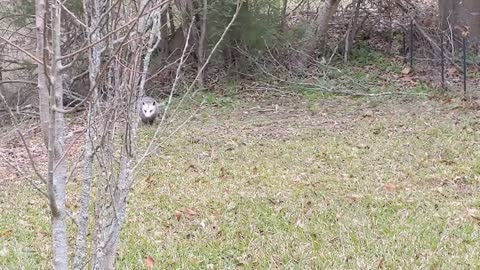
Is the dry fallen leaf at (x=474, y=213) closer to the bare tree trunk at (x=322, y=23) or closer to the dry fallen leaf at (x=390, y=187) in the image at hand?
the dry fallen leaf at (x=390, y=187)

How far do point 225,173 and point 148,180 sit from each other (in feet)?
2.13

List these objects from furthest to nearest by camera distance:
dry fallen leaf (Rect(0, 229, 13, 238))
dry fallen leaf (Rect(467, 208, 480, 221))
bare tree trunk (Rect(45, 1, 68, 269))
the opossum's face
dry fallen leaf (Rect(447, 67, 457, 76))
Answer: dry fallen leaf (Rect(447, 67, 457, 76))
the opossum's face
dry fallen leaf (Rect(0, 229, 13, 238))
dry fallen leaf (Rect(467, 208, 480, 221))
bare tree trunk (Rect(45, 1, 68, 269))

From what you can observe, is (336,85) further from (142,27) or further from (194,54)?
(142,27)

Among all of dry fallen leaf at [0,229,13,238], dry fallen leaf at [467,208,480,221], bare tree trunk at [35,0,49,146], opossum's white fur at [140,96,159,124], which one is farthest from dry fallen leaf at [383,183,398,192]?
opossum's white fur at [140,96,159,124]

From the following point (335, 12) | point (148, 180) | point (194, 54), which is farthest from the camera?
point (335, 12)

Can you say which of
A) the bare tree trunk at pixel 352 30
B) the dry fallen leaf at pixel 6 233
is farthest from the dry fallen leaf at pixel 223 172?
the bare tree trunk at pixel 352 30

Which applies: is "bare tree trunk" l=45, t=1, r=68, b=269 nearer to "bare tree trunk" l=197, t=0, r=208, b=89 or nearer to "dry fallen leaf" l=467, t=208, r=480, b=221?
"dry fallen leaf" l=467, t=208, r=480, b=221

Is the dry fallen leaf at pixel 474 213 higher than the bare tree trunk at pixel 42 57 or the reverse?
the reverse

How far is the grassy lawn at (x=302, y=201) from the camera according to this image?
12.2 feet

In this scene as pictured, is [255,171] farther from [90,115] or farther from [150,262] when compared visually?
[90,115]

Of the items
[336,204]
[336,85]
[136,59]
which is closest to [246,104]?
[336,85]

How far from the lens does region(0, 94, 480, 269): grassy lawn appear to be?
3.71 metres

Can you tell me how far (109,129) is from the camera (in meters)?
2.16

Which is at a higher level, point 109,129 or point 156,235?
point 109,129
